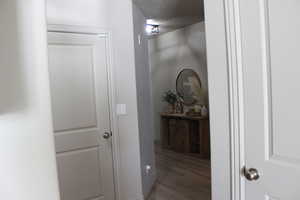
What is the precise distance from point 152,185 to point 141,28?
228cm

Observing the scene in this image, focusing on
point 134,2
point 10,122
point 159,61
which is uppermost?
point 134,2

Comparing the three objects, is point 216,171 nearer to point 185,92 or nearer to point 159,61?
point 185,92

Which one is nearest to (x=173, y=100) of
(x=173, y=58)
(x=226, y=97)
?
(x=173, y=58)

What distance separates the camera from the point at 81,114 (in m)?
2.57

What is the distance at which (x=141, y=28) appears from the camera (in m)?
3.40

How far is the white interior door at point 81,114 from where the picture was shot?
8.04 feet

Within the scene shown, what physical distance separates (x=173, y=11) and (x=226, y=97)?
294 centimetres

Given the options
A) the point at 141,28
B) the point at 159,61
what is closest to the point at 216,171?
the point at 141,28

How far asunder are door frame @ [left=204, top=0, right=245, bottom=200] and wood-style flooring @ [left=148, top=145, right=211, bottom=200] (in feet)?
6.00

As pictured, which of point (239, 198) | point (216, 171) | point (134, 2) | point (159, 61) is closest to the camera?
point (239, 198)

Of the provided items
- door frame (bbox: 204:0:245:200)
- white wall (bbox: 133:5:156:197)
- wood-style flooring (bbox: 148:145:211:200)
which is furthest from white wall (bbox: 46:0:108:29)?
wood-style flooring (bbox: 148:145:211:200)

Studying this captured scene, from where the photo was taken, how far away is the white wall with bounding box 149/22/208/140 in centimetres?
475

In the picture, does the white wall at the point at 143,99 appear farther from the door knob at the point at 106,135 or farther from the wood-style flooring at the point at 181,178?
the door knob at the point at 106,135

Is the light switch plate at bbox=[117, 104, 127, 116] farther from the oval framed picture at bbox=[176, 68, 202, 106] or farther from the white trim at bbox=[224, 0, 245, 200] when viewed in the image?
the oval framed picture at bbox=[176, 68, 202, 106]
